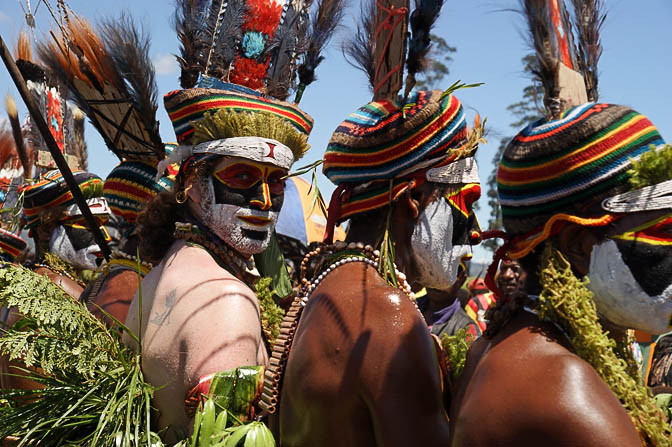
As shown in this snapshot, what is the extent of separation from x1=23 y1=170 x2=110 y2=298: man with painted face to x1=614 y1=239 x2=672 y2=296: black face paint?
4.91 meters

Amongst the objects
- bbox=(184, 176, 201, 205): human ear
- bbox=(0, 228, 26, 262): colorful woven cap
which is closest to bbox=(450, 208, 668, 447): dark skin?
bbox=(184, 176, 201, 205): human ear

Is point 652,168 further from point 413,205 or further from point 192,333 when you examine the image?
point 192,333

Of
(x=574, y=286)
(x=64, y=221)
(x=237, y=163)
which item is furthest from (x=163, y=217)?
(x=64, y=221)

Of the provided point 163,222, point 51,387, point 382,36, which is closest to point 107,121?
point 163,222

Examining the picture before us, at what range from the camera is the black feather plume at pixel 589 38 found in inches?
91.9

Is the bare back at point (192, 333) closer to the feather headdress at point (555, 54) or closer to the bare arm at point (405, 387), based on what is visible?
the bare arm at point (405, 387)

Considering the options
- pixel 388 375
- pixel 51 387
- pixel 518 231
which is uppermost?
pixel 518 231

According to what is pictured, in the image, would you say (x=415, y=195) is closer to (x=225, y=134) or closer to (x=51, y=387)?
(x=225, y=134)

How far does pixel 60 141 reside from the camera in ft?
21.2

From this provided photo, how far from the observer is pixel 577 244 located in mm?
1900

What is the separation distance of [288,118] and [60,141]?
3847 millimetres

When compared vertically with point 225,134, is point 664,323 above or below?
below

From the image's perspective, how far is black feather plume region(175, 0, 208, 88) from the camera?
12.8 feet

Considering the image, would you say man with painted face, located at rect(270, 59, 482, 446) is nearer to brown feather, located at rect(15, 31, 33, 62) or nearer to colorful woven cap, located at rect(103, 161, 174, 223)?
colorful woven cap, located at rect(103, 161, 174, 223)
